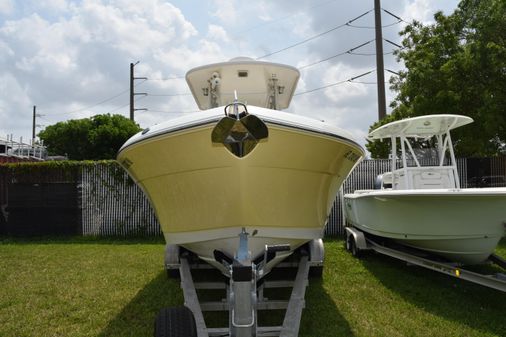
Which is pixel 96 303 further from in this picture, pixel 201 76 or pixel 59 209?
pixel 59 209

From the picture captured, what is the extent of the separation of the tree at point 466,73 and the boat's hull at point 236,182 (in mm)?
7259

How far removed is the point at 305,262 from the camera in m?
4.33

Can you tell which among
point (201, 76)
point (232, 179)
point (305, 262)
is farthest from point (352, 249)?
point (232, 179)

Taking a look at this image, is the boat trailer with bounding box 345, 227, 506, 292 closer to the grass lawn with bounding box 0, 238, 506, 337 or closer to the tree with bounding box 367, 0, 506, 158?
the grass lawn with bounding box 0, 238, 506, 337

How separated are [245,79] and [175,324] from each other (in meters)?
3.22

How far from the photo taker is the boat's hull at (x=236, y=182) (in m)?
3.33

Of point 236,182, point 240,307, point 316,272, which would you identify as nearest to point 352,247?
point 316,272

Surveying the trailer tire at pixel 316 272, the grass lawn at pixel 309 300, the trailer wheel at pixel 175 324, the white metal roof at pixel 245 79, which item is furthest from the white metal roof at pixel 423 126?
the trailer wheel at pixel 175 324

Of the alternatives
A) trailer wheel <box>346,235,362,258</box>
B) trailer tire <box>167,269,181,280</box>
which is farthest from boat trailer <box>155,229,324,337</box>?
trailer wheel <box>346,235,362,258</box>

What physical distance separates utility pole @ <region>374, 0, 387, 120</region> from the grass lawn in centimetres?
720

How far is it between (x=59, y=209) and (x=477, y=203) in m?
8.79

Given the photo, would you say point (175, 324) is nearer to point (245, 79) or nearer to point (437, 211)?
point (437, 211)

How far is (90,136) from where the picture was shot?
25500 mm

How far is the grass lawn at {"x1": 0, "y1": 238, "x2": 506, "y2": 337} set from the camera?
3924 mm
